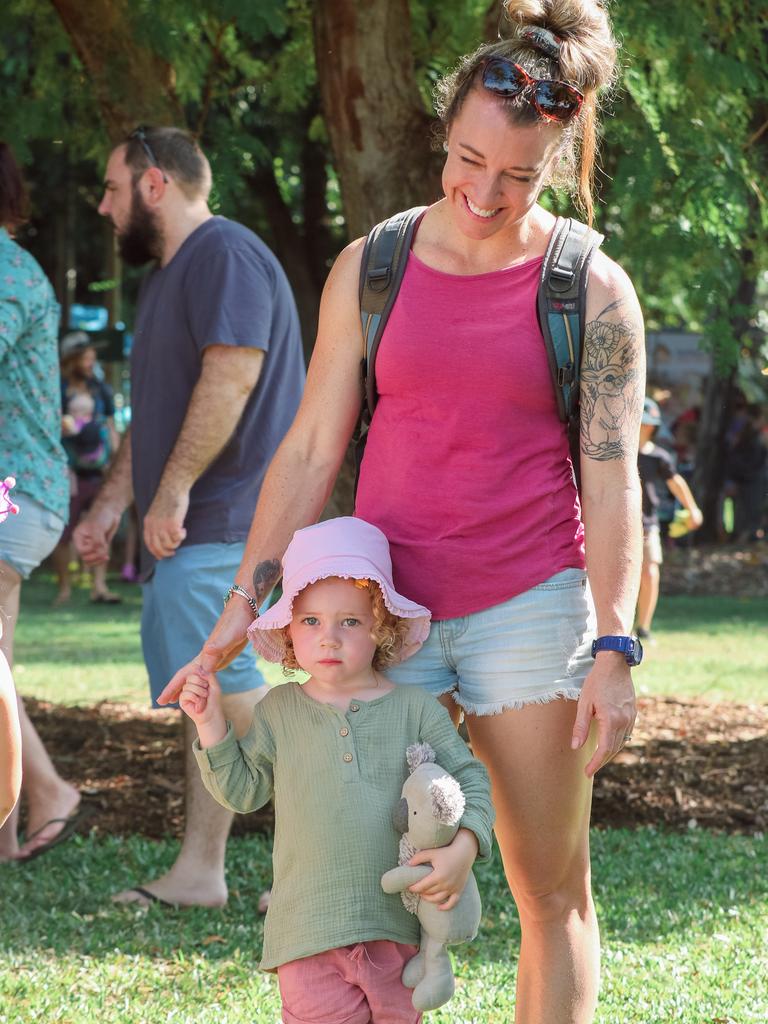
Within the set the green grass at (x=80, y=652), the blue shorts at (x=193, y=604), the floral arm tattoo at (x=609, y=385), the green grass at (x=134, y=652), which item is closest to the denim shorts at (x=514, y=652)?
the floral arm tattoo at (x=609, y=385)

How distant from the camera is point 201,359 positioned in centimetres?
502

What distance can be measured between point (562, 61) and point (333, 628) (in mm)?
1209

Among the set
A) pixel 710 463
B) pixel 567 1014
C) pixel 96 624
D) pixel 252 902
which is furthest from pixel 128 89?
pixel 710 463

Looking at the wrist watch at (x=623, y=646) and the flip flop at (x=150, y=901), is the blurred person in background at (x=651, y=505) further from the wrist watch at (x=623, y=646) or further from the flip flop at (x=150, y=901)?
the wrist watch at (x=623, y=646)

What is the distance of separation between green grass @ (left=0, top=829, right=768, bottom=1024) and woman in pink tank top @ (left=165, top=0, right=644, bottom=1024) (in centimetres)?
116

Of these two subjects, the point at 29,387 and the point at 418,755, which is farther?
the point at 29,387

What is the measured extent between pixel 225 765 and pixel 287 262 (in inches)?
454

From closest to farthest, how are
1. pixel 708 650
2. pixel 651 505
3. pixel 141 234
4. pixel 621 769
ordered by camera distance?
pixel 141 234 < pixel 621 769 < pixel 651 505 < pixel 708 650

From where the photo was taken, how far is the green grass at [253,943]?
13.7ft

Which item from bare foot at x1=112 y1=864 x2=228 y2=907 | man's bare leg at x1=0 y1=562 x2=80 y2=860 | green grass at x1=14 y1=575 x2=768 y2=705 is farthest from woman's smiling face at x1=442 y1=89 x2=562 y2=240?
green grass at x1=14 y1=575 x2=768 y2=705

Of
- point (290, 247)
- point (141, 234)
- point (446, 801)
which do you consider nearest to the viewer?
point (446, 801)

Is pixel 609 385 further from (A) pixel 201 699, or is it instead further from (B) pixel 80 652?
(B) pixel 80 652

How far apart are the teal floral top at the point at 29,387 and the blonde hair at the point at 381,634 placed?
2082 mm

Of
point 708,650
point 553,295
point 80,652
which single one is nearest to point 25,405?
point 553,295
